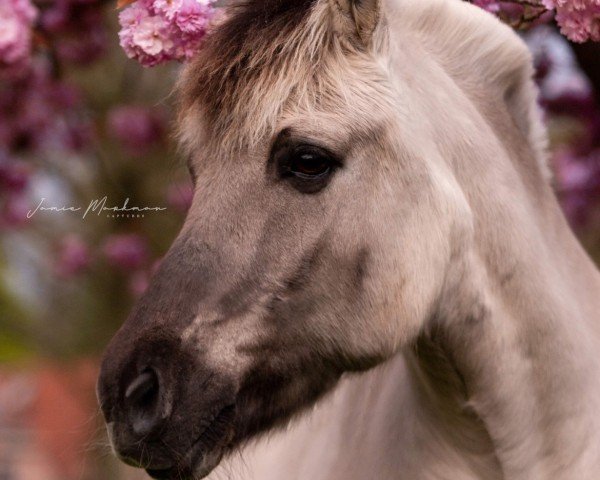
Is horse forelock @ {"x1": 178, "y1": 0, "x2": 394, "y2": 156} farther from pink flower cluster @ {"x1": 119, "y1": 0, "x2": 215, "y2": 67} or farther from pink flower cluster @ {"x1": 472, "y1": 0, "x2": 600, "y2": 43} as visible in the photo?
pink flower cluster @ {"x1": 472, "y1": 0, "x2": 600, "y2": 43}

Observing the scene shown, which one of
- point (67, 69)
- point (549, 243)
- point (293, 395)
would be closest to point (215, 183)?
point (293, 395)

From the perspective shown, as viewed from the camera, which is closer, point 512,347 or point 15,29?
point 512,347

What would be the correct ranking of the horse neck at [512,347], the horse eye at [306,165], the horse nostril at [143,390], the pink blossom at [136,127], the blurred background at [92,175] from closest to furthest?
the horse nostril at [143,390], the horse eye at [306,165], the horse neck at [512,347], the blurred background at [92,175], the pink blossom at [136,127]

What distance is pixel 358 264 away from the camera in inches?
89.3

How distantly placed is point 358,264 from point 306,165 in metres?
0.23

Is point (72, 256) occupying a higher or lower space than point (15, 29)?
lower

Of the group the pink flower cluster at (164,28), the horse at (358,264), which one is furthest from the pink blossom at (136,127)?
the horse at (358,264)

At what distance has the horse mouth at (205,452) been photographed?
2188mm

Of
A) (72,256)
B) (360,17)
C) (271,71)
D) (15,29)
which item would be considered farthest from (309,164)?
(72,256)

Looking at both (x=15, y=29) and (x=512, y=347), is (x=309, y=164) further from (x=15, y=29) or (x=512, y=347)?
(x=15, y=29)

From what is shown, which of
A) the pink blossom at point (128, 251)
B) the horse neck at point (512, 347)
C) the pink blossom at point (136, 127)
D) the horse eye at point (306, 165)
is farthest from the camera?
the pink blossom at point (128, 251)

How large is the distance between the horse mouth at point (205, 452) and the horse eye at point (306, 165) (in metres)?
0.48

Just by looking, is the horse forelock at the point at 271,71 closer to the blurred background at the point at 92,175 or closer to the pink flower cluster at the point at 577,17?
the pink flower cluster at the point at 577,17

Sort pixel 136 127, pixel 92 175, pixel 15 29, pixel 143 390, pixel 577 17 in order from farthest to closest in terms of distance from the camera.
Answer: pixel 92 175 < pixel 136 127 < pixel 15 29 < pixel 577 17 < pixel 143 390
